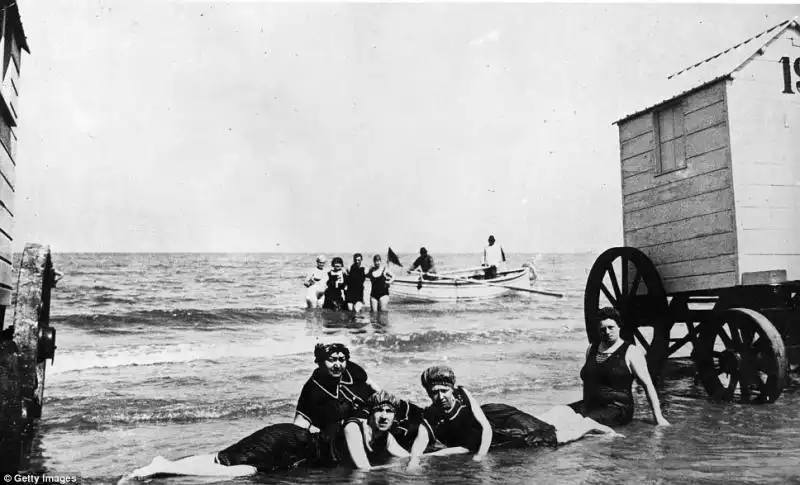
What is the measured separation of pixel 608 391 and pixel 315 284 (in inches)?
80.9

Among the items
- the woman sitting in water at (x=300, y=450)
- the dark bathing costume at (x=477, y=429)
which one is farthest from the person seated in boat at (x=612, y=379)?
the woman sitting in water at (x=300, y=450)

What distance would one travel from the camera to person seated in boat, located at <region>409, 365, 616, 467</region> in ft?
12.1

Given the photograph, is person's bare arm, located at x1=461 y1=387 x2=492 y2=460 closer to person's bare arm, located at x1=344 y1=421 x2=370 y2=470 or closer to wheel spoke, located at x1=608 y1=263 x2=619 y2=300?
person's bare arm, located at x1=344 y1=421 x2=370 y2=470

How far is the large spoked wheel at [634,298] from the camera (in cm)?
536

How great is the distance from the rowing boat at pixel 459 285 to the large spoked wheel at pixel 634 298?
0.60 metres

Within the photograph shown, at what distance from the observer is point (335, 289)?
4.88 metres

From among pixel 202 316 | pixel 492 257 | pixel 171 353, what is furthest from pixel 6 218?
pixel 492 257

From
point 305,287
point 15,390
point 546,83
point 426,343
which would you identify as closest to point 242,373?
point 305,287

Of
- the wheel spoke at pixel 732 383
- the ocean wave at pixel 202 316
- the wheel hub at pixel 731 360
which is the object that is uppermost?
the ocean wave at pixel 202 316

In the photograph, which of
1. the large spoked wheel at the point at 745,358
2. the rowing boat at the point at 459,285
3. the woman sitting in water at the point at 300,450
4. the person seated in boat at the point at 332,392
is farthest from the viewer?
the rowing boat at the point at 459,285

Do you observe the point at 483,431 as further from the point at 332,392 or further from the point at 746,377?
the point at 746,377

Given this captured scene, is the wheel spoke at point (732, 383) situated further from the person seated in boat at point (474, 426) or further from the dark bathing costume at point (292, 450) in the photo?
the dark bathing costume at point (292, 450)

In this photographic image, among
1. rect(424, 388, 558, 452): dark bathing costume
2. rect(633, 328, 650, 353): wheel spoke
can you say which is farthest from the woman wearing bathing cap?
rect(633, 328, 650, 353): wheel spoke

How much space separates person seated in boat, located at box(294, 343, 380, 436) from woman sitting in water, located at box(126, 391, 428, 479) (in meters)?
0.14
